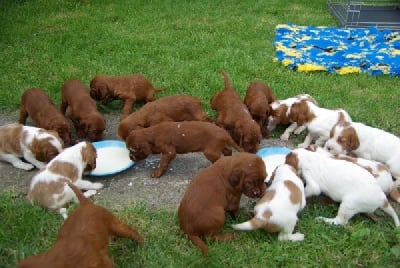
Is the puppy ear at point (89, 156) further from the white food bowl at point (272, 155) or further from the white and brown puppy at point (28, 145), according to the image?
the white food bowl at point (272, 155)

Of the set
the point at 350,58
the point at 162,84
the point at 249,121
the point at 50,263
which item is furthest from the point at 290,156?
the point at 350,58

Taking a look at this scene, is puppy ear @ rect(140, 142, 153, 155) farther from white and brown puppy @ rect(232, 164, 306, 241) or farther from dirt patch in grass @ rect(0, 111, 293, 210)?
white and brown puppy @ rect(232, 164, 306, 241)

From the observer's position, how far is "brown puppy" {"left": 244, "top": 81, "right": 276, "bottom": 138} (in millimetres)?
5781

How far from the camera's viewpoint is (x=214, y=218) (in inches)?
151

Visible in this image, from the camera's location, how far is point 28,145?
5039 mm

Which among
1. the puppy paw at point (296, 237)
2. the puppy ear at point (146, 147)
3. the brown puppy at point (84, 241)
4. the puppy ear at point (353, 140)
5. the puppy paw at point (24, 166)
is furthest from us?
the puppy paw at point (24, 166)

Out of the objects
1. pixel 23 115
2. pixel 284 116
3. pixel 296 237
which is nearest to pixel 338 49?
pixel 284 116

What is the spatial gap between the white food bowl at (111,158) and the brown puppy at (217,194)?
1316 mm

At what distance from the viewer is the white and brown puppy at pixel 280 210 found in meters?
3.92

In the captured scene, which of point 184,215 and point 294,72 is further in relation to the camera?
point 294,72

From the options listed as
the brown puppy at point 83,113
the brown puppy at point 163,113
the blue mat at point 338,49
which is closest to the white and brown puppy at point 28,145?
the brown puppy at point 83,113

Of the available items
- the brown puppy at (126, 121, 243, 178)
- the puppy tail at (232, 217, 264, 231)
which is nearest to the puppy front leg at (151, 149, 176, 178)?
the brown puppy at (126, 121, 243, 178)

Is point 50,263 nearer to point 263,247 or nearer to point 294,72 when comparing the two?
point 263,247

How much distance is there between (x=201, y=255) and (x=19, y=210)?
71.1 inches
